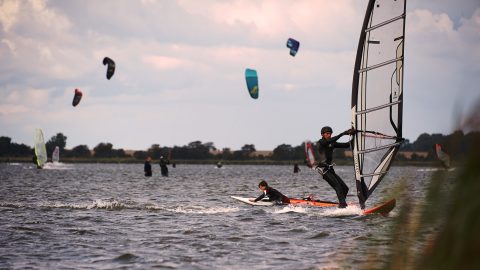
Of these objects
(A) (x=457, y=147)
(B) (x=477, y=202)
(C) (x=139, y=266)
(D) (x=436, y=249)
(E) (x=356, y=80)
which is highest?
(E) (x=356, y=80)

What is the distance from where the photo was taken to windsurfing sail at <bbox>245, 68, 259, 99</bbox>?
3803cm

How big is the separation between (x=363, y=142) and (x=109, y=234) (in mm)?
5514

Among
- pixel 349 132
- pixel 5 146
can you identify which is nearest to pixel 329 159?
pixel 349 132

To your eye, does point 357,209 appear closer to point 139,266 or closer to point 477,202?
point 139,266

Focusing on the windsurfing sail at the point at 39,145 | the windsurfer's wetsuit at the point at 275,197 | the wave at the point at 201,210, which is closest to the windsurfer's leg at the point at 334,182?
the windsurfer's wetsuit at the point at 275,197

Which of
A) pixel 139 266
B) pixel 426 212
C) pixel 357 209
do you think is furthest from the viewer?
pixel 357 209

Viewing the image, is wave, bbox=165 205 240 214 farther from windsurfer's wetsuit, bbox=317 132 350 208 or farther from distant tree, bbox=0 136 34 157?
distant tree, bbox=0 136 34 157

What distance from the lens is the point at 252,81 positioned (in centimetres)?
3819

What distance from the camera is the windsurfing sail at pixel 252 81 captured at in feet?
125

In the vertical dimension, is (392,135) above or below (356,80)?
below

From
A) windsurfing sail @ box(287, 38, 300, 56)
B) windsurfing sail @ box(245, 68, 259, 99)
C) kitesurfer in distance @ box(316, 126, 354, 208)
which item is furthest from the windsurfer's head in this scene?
windsurfing sail @ box(287, 38, 300, 56)

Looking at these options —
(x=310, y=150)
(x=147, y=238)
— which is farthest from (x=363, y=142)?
(x=310, y=150)

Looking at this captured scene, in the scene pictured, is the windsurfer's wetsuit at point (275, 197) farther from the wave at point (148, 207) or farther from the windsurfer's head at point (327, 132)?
the windsurfer's head at point (327, 132)

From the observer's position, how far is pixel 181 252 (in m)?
10.3
